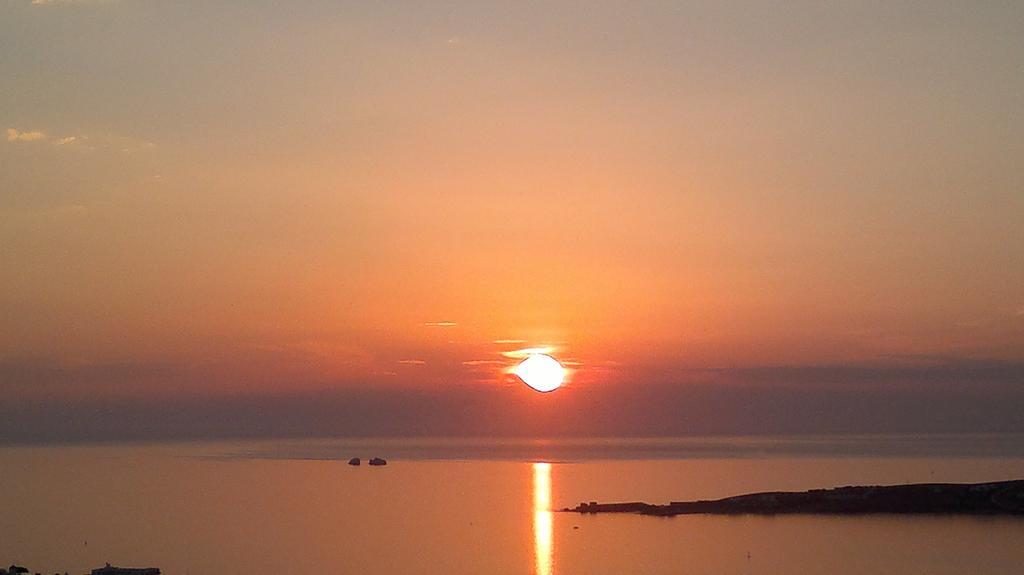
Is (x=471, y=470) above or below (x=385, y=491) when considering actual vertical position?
above

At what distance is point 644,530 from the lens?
54.6 metres

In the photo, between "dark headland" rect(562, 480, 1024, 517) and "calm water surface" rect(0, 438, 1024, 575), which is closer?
"calm water surface" rect(0, 438, 1024, 575)

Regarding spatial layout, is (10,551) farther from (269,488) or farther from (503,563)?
(269,488)

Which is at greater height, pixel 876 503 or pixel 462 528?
pixel 876 503

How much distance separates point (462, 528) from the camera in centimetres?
6081

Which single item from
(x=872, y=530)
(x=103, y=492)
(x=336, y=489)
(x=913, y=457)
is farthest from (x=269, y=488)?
(x=913, y=457)

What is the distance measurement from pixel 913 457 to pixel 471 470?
204ft

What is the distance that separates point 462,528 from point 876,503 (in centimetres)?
2454

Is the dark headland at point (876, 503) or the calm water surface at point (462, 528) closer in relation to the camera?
the calm water surface at point (462, 528)

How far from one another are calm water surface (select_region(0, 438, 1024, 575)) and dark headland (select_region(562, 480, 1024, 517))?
81.5 inches

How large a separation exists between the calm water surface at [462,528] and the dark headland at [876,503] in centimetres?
207

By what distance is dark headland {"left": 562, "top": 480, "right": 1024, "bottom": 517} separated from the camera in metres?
57.9

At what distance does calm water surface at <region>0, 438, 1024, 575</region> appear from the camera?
4575 cm

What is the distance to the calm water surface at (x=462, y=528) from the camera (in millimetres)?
45750
